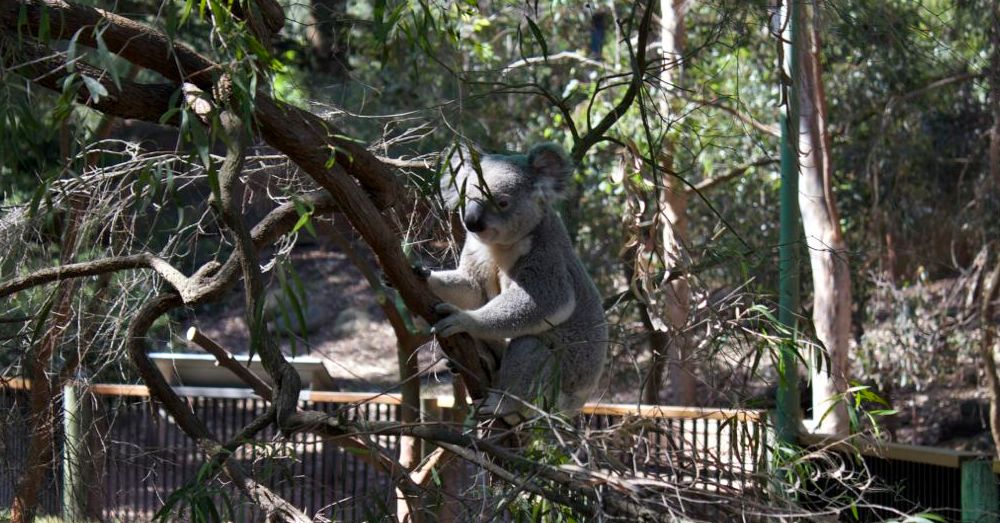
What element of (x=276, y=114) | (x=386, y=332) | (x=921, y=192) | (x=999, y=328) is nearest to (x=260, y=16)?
(x=276, y=114)

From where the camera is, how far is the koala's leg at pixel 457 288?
3.82 meters

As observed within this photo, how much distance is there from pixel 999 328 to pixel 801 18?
8.23 metres

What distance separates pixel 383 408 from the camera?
6750 millimetres

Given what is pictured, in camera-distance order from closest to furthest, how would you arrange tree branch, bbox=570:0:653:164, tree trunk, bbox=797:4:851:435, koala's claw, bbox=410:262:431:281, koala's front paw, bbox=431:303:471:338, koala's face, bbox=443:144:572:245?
tree branch, bbox=570:0:653:164
koala's front paw, bbox=431:303:471:338
koala's claw, bbox=410:262:431:281
koala's face, bbox=443:144:572:245
tree trunk, bbox=797:4:851:435

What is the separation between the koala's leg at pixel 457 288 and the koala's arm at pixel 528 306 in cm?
14

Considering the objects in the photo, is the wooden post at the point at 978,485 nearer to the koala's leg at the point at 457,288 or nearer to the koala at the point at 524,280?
the koala at the point at 524,280

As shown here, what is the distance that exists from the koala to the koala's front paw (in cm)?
33

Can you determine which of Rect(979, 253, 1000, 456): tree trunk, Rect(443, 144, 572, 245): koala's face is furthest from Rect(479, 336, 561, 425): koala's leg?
Rect(979, 253, 1000, 456): tree trunk

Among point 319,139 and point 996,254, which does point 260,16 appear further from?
point 996,254

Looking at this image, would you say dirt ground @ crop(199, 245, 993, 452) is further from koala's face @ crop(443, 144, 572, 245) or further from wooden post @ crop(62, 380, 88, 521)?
koala's face @ crop(443, 144, 572, 245)

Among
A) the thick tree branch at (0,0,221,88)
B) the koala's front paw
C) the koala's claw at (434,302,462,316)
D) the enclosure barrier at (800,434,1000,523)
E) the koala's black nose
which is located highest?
the thick tree branch at (0,0,221,88)

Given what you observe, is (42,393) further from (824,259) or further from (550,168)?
(824,259)

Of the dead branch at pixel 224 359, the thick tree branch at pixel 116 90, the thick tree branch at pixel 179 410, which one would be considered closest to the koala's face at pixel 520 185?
the dead branch at pixel 224 359

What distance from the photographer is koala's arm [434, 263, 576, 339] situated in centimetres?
356
